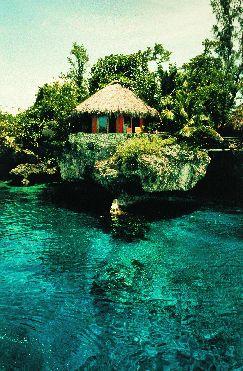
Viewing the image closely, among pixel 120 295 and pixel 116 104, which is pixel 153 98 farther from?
pixel 120 295

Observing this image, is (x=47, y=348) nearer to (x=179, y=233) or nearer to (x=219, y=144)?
(x=179, y=233)

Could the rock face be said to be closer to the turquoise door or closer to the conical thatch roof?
the conical thatch roof

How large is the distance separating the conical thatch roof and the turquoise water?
9830 millimetres

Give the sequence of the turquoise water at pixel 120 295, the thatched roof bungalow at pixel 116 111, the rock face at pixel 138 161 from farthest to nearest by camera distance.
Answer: the thatched roof bungalow at pixel 116 111, the rock face at pixel 138 161, the turquoise water at pixel 120 295

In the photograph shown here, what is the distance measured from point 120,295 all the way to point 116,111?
16.7m

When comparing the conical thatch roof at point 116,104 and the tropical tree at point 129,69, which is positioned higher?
the tropical tree at point 129,69

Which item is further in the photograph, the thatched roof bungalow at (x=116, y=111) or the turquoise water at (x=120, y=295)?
the thatched roof bungalow at (x=116, y=111)

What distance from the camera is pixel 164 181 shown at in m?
21.5

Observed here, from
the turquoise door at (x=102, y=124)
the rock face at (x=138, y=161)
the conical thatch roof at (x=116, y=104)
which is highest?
the conical thatch roof at (x=116, y=104)

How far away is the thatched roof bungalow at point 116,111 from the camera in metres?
25.2

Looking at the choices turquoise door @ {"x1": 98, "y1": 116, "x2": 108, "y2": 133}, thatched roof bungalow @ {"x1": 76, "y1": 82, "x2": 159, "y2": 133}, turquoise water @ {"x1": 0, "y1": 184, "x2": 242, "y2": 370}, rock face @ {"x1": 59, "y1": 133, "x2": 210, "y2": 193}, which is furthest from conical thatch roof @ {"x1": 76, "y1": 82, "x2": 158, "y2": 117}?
turquoise water @ {"x1": 0, "y1": 184, "x2": 242, "y2": 370}

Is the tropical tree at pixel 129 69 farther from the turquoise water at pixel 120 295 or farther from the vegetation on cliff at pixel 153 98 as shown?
the turquoise water at pixel 120 295

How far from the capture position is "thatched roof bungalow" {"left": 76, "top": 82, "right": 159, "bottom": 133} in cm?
2516

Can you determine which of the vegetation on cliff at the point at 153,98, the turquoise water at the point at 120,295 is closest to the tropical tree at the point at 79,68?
the vegetation on cliff at the point at 153,98
